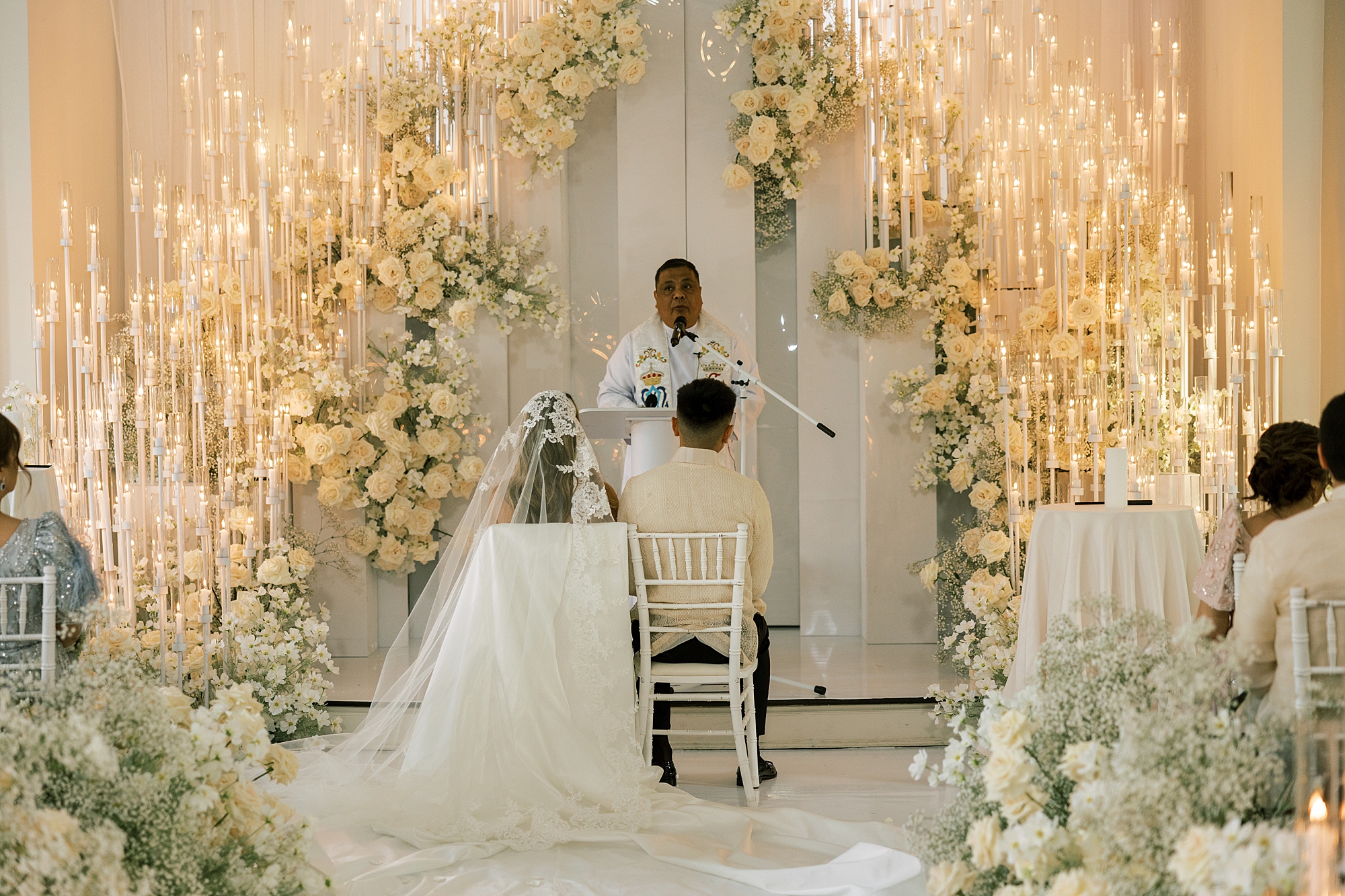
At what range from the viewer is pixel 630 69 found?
601cm

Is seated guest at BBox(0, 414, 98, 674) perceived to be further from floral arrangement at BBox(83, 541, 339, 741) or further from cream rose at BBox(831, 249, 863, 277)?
cream rose at BBox(831, 249, 863, 277)

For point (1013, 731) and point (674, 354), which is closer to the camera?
point (1013, 731)

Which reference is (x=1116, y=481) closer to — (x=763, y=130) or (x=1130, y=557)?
(x=1130, y=557)

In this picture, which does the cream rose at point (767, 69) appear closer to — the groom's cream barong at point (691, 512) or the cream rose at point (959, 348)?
the cream rose at point (959, 348)

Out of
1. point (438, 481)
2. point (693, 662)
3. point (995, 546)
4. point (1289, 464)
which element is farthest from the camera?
point (438, 481)

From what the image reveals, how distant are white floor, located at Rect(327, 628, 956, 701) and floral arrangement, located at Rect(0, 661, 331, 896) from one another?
8.44 feet

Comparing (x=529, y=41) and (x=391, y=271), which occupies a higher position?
(x=529, y=41)

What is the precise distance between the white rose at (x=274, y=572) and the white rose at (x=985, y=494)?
10.7 feet

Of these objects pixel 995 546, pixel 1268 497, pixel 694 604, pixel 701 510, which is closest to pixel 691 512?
pixel 701 510

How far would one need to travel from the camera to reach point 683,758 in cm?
460

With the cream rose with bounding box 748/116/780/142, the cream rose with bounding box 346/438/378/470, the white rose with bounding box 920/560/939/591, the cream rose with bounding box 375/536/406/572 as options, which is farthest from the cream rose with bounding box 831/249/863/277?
the cream rose with bounding box 375/536/406/572

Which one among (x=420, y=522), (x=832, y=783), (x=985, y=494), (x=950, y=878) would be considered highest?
(x=985, y=494)

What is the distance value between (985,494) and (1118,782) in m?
3.83

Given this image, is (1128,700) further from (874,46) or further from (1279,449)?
(874,46)
